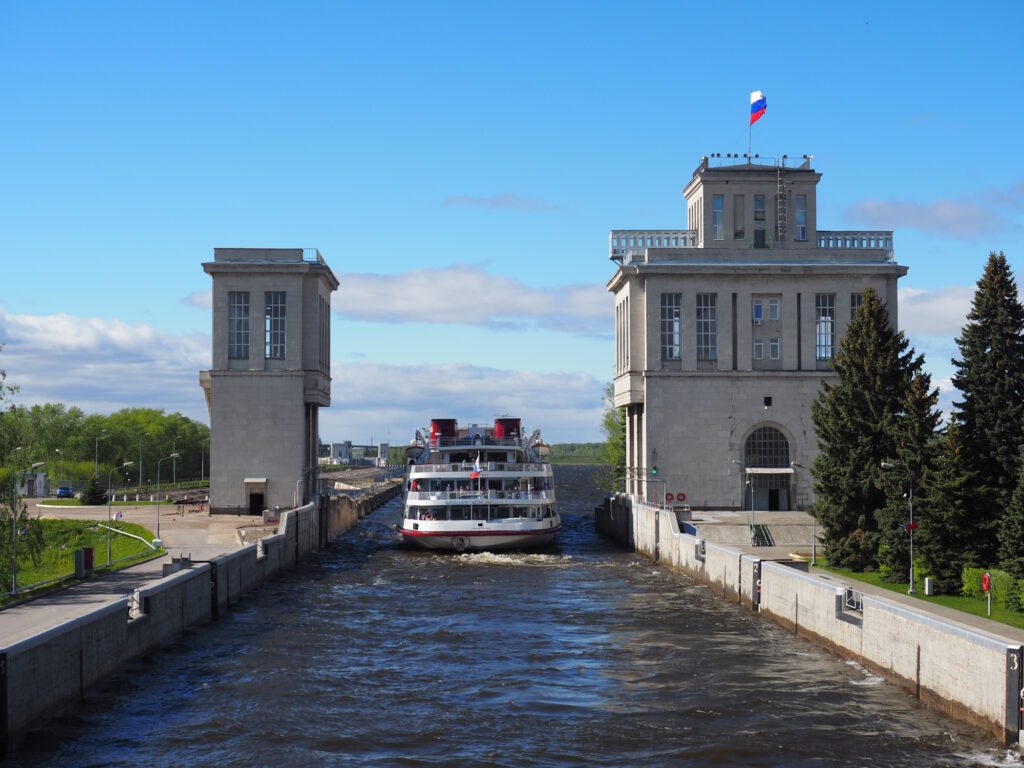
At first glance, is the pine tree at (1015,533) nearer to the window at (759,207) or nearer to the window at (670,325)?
the window at (670,325)

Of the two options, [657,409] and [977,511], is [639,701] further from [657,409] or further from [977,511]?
[657,409]

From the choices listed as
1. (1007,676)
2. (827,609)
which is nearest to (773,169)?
(827,609)

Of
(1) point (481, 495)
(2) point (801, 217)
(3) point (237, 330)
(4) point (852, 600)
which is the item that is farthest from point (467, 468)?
(2) point (801, 217)

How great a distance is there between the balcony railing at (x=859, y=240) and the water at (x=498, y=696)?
45385 millimetres

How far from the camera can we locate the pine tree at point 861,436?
2179 inches

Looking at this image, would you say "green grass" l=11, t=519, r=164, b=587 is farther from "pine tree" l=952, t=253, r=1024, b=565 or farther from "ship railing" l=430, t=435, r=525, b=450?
"pine tree" l=952, t=253, r=1024, b=565

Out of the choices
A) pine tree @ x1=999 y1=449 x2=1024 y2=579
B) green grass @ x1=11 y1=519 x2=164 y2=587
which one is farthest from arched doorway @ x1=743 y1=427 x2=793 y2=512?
pine tree @ x1=999 y1=449 x2=1024 y2=579

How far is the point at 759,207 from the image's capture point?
92500mm

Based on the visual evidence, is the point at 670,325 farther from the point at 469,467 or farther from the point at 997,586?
the point at 997,586

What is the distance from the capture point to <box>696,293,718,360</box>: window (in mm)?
86875

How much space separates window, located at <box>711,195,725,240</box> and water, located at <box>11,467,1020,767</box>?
44.5 meters

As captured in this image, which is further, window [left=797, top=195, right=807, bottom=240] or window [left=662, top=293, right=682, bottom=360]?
window [left=797, top=195, right=807, bottom=240]

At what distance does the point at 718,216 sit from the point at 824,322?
12.3 m

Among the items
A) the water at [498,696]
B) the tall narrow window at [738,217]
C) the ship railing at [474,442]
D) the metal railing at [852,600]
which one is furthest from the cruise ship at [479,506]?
the metal railing at [852,600]
